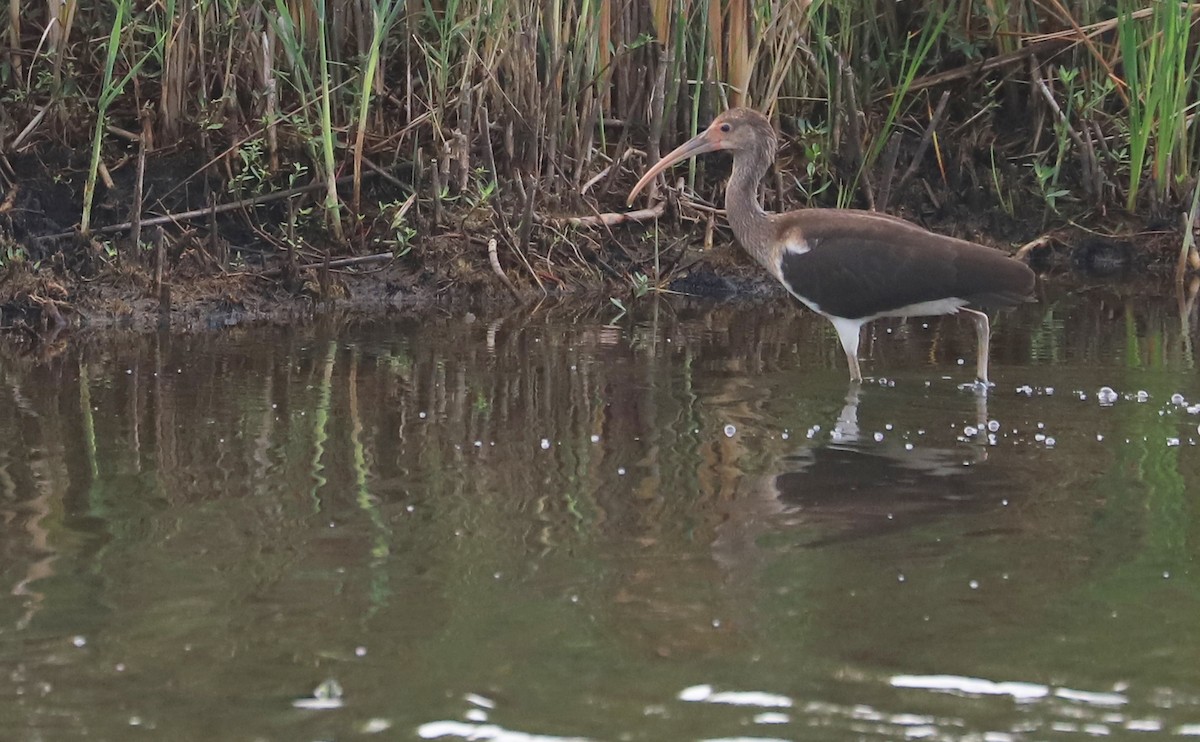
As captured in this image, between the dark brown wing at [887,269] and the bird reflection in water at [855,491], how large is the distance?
1081 millimetres

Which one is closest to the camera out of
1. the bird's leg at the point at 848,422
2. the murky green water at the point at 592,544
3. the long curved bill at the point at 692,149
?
the murky green water at the point at 592,544

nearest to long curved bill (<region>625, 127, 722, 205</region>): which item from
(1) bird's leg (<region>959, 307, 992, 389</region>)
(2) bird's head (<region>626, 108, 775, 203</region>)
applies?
(2) bird's head (<region>626, 108, 775, 203</region>)

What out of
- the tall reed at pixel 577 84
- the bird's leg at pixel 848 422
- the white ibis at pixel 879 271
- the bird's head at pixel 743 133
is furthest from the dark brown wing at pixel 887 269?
the tall reed at pixel 577 84

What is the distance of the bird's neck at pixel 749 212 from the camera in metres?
8.15

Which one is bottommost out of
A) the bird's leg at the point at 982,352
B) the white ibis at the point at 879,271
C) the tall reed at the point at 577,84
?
the bird's leg at the point at 982,352

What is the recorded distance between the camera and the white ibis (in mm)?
7344

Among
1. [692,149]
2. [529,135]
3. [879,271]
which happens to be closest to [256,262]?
[529,135]

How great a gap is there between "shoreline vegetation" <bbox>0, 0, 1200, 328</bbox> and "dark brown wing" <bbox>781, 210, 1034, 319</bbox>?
225 centimetres

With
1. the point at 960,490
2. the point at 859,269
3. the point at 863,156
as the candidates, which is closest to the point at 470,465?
the point at 960,490

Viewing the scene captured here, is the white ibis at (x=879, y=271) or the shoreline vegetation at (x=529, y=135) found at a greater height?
the shoreline vegetation at (x=529, y=135)

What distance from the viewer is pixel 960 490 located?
5.46m

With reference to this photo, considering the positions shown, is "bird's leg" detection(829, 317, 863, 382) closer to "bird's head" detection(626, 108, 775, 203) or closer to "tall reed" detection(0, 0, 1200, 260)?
"bird's head" detection(626, 108, 775, 203)

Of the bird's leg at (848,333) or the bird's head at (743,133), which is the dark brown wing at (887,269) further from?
the bird's head at (743,133)

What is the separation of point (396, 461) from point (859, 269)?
2.52 meters
